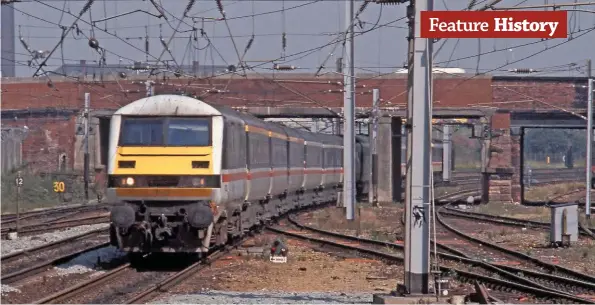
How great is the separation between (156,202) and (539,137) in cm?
13430

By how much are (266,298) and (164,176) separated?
4466mm

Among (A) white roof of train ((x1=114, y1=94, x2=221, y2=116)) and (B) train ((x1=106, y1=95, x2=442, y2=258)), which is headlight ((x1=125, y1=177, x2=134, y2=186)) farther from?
(A) white roof of train ((x1=114, y1=94, x2=221, y2=116))

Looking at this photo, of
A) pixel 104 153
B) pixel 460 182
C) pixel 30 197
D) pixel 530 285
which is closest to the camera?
pixel 530 285

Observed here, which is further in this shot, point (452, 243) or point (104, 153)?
point (452, 243)

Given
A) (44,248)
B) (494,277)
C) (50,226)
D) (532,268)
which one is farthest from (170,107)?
(50,226)

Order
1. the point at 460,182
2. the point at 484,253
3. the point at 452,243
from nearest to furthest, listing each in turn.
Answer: the point at 484,253, the point at 452,243, the point at 460,182

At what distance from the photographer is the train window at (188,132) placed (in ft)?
59.1

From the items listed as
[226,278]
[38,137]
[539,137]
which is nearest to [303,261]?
[226,278]

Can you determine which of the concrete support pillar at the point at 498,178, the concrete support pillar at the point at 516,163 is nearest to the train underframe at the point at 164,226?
the concrete support pillar at the point at 498,178

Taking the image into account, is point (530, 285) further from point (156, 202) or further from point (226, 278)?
point (156, 202)

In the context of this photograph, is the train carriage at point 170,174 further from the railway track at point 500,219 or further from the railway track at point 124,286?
the railway track at point 500,219

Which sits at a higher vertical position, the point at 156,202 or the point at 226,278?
the point at 156,202

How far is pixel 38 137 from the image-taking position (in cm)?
6328

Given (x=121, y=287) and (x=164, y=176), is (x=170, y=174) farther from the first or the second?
(x=121, y=287)
